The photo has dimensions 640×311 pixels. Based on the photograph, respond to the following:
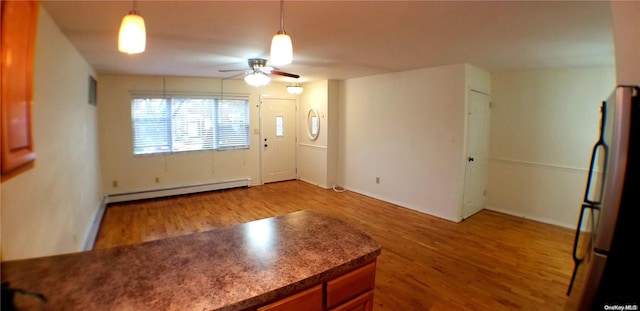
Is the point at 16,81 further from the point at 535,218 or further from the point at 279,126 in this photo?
the point at 279,126

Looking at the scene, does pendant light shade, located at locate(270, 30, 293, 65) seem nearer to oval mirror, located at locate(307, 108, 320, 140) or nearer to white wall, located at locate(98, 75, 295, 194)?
white wall, located at locate(98, 75, 295, 194)

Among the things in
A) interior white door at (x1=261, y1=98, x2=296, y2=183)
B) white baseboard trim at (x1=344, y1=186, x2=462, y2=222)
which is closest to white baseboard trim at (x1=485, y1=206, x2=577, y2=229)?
white baseboard trim at (x1=344, y1=186, x2=462, y2=222)

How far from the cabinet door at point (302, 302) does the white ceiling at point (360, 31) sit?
1789 mm

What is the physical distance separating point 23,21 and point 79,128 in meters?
2.95

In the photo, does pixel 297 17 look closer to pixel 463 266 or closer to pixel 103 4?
pixel 103 4

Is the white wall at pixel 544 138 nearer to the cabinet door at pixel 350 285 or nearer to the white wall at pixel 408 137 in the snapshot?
the white wall at pixel 408 137

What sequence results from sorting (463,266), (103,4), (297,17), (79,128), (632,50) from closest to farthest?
(632,50), (103,4), (297,17), (463,266), (79,128)

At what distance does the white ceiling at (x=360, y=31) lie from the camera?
2041mm

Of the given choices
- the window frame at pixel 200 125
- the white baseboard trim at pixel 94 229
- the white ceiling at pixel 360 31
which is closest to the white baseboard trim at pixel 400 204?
the white ceiling at pixel 360 31

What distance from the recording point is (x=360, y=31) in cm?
259

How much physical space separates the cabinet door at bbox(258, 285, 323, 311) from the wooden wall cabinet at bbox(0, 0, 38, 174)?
3.35 feet

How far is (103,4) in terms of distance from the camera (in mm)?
2012

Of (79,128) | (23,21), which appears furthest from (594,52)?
(79,128)

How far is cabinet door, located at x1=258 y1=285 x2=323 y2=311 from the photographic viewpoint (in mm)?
1180
